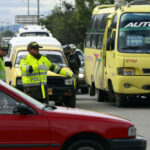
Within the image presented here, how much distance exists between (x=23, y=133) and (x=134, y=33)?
10398 mm

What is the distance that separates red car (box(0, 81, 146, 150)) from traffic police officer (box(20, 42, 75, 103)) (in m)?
4.37

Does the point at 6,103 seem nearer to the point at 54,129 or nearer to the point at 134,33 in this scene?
the point at 54,129

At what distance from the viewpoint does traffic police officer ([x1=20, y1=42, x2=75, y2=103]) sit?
12.8 meters

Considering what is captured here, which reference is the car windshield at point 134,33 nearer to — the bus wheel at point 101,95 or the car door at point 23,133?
the bus wheel at point 101,95

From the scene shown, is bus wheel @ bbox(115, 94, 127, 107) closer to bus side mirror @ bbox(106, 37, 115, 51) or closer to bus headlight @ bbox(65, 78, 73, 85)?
bus side mirror @ bbox(106, 37, 115, 51)

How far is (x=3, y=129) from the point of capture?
26.2ft

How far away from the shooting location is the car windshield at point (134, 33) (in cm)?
1794

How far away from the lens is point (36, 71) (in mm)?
12898

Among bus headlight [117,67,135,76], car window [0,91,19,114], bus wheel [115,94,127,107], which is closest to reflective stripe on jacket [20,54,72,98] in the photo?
car window [0,91,19,114]

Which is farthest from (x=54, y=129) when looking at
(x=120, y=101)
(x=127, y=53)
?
(x=120, y=101)

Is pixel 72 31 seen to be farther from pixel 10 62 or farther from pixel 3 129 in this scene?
pixel 3 129

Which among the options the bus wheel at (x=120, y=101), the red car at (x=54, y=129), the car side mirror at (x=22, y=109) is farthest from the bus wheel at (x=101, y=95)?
the car side mirror at (x=22, y=109)

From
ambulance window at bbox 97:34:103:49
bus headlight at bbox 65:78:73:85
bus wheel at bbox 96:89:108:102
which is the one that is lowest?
bus wheel at bbox 96:89:108:102

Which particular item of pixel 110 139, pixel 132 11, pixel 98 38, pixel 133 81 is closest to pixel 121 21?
pixel 132 11
